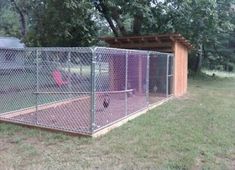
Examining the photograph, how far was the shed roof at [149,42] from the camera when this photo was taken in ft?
45.7

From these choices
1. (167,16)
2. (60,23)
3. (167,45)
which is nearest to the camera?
(167,45)

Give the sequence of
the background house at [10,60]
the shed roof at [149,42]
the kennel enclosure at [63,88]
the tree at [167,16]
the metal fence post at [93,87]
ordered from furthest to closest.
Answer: the tree at [167,16]
the shed roof at [149,42]
the background house at [10,60]
the kennel enclosure at [63,88]
the metal fence post at [93,87]

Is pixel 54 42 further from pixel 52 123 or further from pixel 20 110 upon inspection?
pixel 52 123

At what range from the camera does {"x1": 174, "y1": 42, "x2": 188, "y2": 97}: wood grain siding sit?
47.0ft

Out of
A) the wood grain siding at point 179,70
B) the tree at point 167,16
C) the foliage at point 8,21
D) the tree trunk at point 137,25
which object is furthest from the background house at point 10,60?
the foliage at point 8,21

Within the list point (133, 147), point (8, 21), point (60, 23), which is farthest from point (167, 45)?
point (8, 21)

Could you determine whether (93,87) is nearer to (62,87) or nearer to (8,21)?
(62,87)

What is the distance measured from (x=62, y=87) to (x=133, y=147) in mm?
4298

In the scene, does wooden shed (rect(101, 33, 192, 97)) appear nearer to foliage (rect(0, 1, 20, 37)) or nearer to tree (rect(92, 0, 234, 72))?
tree (rect(92, 0, 234, 72))

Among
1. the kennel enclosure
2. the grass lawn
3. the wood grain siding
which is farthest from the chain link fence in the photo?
the wood grain siding

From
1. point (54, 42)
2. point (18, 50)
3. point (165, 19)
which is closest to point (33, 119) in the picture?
point (18, 50)

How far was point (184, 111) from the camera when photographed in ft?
34.6

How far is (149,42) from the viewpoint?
14.6 metres

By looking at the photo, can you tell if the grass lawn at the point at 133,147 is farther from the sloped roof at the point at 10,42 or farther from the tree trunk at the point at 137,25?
the sloped roof at the point at 10,42
